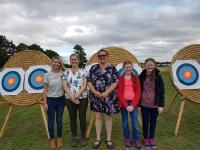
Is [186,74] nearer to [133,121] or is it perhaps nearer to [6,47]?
[133,121]

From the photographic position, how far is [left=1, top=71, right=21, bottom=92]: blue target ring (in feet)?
21.4

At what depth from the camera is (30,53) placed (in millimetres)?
6488

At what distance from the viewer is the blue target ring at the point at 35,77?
21.1 feet

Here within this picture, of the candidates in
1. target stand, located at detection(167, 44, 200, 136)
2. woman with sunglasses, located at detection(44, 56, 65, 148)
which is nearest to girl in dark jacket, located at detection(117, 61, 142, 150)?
woman with sunglasses, located at detection(44, 56, 65, 148)

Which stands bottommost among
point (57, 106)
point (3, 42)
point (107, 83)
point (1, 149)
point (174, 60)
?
point (1, 149)

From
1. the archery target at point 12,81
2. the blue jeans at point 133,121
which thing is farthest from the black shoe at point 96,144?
the archery target at point 12,81

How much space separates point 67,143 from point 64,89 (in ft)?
3.45

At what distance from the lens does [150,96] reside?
5.32m

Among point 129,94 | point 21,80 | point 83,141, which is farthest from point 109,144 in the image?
point 21,80

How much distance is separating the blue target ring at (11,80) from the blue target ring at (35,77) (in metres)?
0.27

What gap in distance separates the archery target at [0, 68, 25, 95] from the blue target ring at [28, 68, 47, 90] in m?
0.20

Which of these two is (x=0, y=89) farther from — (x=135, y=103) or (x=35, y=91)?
(x=135, y=103)

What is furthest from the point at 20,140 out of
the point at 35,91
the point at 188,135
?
the point at 188,135

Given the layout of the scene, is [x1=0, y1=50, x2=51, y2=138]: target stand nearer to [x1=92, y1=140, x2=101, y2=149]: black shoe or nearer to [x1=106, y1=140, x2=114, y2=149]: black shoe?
[x1=92, y1=140, x2=101, y2=149]: black shoe
